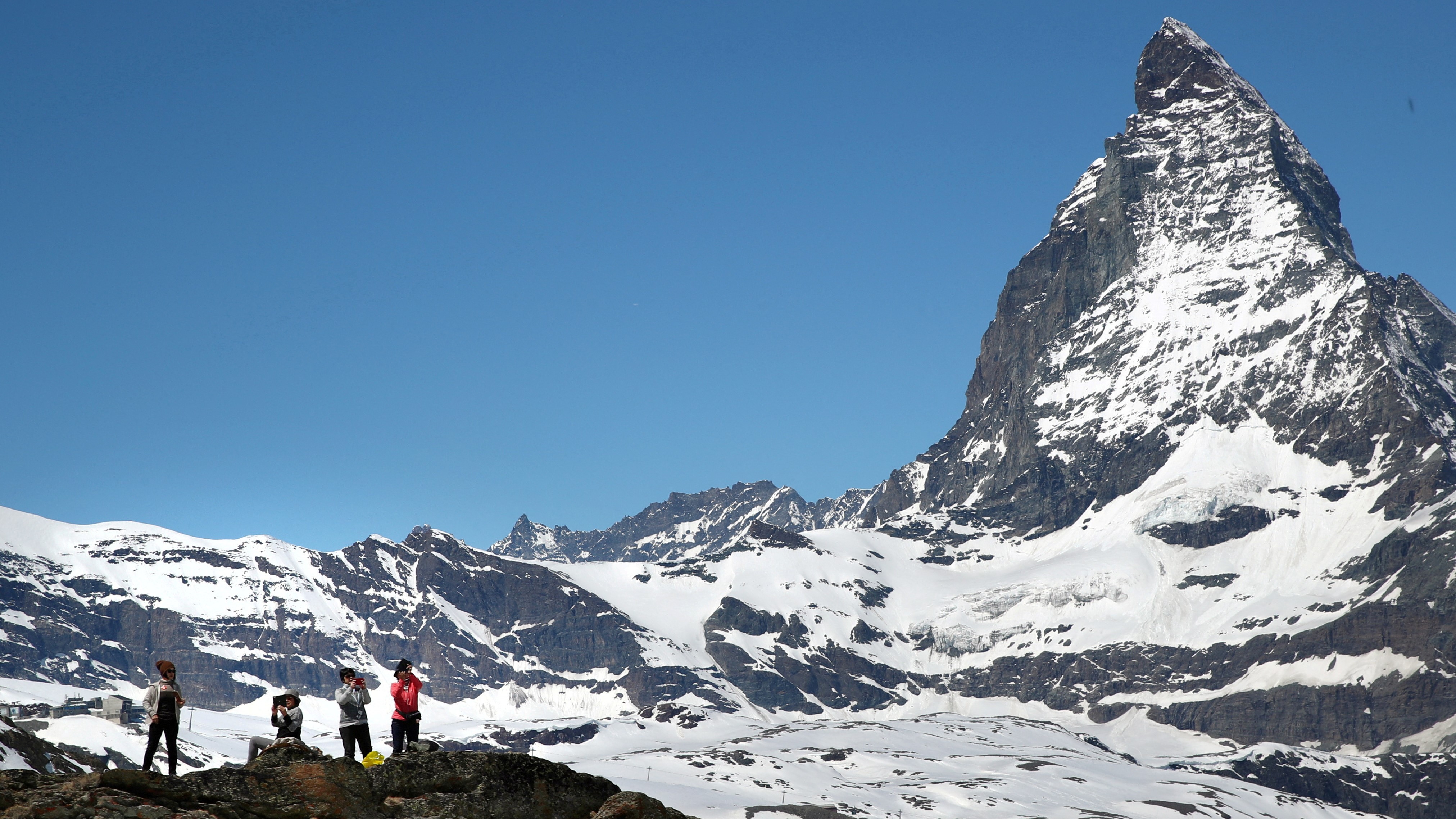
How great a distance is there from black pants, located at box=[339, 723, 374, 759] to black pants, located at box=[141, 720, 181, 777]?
155 inches

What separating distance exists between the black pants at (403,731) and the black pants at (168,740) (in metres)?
5.16

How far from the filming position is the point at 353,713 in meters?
37.6

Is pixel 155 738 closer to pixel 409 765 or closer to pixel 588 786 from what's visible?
pixel 409 765

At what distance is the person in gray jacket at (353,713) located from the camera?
37594 millimetres

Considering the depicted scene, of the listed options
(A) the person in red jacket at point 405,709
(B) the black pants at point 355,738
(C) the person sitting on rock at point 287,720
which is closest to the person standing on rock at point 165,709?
(C) the person sitting on rock at point 287,720

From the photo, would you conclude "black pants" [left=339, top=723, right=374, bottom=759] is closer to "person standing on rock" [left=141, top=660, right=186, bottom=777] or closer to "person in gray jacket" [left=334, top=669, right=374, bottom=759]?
"person in gray jacket" [left=334, top=669, right=374, bottom=759]

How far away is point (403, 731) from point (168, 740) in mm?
6163

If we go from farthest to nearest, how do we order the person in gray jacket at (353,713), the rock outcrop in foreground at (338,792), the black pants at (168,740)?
1. the person in gray jacket at (353,713)
2. the black pants at (168,740)
3. the rock outcrop in foreground at (338,792)

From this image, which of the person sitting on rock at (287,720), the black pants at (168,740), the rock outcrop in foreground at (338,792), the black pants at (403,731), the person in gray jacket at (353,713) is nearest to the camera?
the rock outcrop in foreground at (338,792)

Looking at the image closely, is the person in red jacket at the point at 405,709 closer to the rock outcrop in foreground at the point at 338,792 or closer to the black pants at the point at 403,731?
the black pants at the point at 403,731

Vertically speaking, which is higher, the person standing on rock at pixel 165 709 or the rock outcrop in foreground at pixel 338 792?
the person standing on rock at pixel 165 709

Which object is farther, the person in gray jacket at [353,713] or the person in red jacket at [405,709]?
the person in red jacket at [405,709]

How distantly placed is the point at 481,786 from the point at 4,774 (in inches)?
400

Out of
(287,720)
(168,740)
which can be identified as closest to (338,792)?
(287,720)
